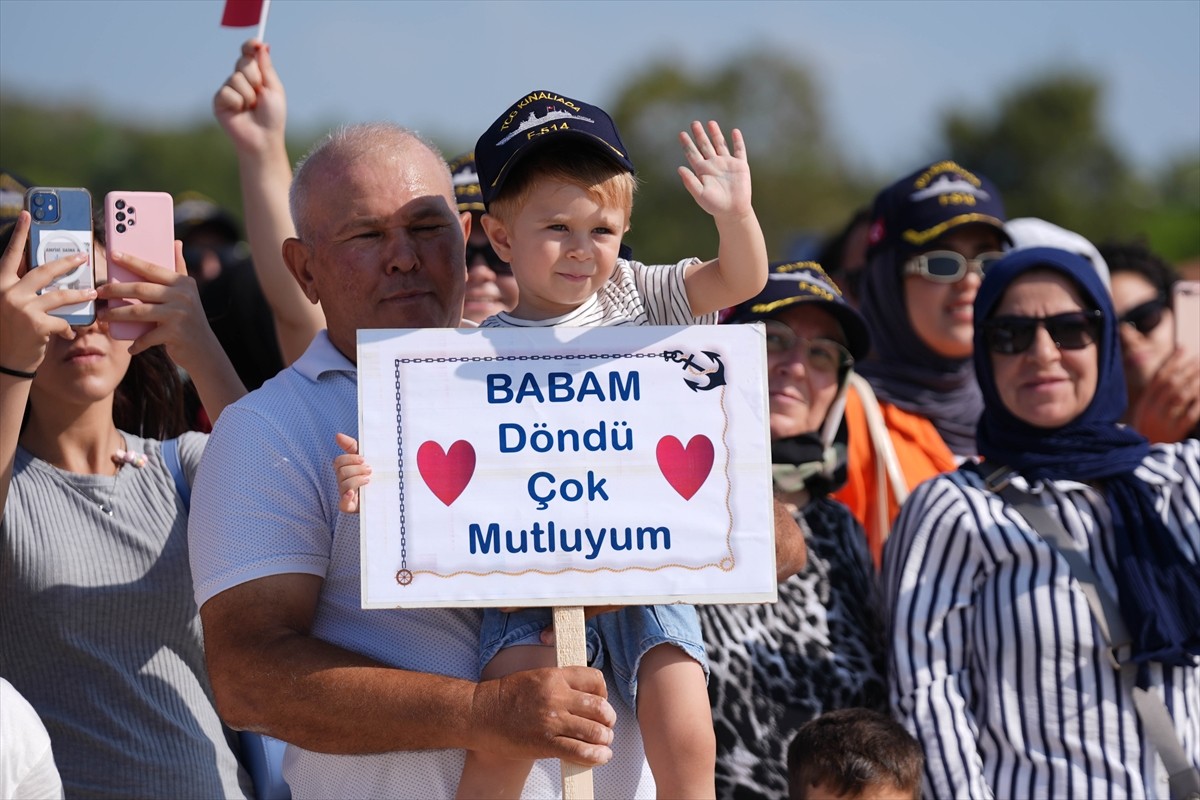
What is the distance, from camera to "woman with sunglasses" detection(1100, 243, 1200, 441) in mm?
5727

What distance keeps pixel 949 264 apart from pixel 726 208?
9.42 ft

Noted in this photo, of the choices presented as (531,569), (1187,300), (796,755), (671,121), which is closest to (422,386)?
(531,569)

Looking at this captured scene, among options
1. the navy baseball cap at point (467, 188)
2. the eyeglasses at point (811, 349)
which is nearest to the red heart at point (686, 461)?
the eyeglasses at point (811, 349)

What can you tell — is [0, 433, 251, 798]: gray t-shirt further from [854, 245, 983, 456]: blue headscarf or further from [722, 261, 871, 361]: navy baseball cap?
[854, 245, 983, 456]: blue headscarf

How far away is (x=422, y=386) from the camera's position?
10.5 feet

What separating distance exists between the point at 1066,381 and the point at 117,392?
9.52 feet

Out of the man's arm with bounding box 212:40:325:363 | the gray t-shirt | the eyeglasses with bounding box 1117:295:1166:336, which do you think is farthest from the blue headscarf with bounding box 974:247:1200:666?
the gray t-shirt

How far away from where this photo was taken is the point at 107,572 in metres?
3.92

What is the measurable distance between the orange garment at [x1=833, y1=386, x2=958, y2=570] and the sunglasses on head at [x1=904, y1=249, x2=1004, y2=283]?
2.05 ft

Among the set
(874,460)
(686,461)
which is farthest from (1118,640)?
(686,461)

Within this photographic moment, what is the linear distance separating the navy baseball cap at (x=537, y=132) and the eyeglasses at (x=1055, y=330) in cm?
185

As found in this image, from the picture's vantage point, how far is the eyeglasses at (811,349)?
504cm

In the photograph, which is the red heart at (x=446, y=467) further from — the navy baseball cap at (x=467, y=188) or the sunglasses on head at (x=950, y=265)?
the sunglasses on head at (x=950, y=265)

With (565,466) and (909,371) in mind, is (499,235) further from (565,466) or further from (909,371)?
(909,371)
